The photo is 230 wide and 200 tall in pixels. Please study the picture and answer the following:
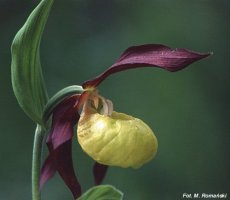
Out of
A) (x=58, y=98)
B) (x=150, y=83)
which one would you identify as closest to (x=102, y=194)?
(x=58, y=98)

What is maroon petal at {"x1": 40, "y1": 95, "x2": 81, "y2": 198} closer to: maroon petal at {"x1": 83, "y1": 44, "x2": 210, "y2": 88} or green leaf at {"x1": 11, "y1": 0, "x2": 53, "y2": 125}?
green leaf at {"x1": 11, "y1": 0, "x2": 53, "y2": 125}

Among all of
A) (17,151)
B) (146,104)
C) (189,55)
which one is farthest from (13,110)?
(189,55)

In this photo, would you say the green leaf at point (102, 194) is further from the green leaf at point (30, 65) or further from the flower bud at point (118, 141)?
the green leaf at point (30, 65)

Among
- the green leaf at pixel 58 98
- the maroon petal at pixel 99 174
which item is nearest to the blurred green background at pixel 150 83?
the maroon petal at pixel 99 174

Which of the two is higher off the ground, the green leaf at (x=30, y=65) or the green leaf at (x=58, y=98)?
the green leaf at (x=30, y=65)

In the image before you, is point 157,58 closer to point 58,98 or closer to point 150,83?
point 58,98

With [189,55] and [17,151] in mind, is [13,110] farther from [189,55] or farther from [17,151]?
[189,55]
